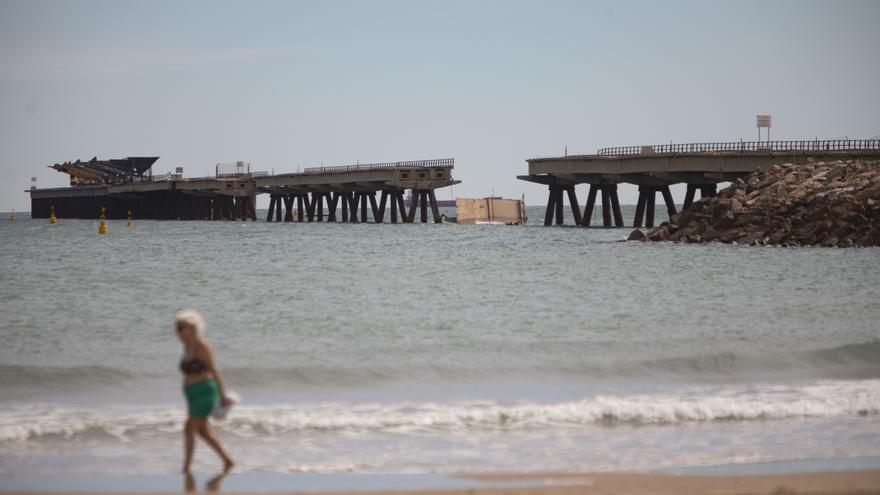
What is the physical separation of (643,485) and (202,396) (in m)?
4.14

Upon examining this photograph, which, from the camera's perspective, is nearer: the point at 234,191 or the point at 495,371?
the point at 495,371

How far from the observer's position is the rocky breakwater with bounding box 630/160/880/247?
49969mm

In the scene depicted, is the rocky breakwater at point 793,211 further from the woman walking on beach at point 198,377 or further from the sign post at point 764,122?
the woman walking on beach at point 198,377

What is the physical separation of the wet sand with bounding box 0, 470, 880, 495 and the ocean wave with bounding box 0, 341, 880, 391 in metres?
7.12

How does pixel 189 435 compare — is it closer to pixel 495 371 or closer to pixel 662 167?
pixel 495 371

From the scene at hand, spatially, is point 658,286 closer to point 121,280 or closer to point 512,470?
point 121,280

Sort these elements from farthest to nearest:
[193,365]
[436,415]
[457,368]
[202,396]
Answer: [457,368], [436,415], [202,396], [193,365]

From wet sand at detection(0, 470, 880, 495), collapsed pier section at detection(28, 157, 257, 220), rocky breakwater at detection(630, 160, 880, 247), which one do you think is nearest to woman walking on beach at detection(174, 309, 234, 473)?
wet sand at detection(0, 470, 880, 495)

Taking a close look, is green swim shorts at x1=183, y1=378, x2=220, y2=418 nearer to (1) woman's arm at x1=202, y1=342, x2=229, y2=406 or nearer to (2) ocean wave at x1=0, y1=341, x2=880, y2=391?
(1) woman's arm at x1=202, y1=342, x2=229, y2=406

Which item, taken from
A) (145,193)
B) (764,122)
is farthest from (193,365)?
(145,193)

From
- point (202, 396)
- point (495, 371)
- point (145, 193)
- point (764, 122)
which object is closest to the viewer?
point (202, 396)

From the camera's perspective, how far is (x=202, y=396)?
1018 centimetres

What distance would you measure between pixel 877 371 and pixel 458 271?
24.6m

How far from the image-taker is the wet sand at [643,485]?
31.8 ft
